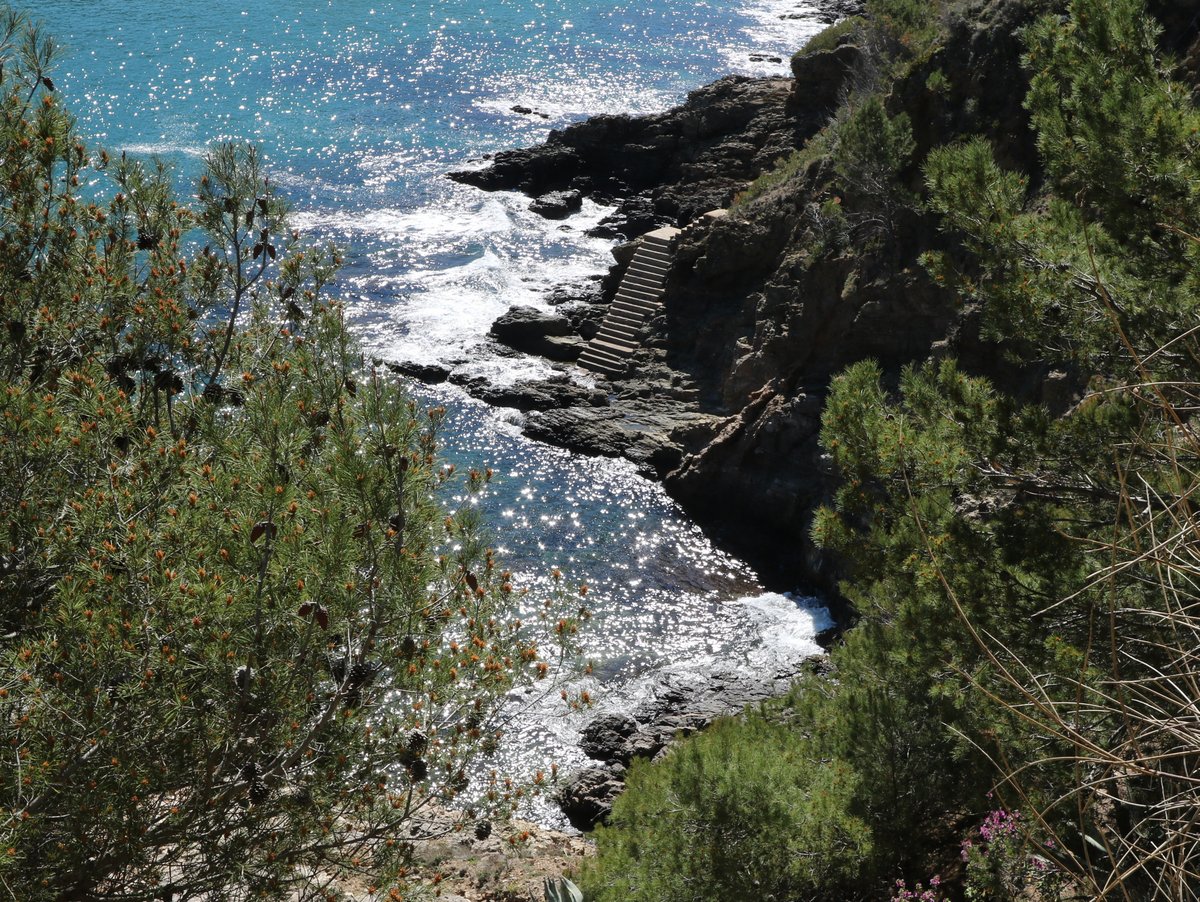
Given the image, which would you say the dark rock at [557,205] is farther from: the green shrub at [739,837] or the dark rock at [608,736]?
the green shrub at [739,837]

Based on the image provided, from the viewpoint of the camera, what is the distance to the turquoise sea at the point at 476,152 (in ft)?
69.7

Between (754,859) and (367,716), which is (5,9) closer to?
(367,716)

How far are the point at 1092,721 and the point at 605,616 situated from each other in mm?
14330

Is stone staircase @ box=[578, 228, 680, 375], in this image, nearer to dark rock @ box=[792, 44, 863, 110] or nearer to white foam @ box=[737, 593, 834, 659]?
dark rock @ box=[792, 44, 863, 110]

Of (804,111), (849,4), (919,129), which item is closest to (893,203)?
(919,129)

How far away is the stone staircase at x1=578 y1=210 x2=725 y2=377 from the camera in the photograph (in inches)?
1145

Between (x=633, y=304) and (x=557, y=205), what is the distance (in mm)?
10933

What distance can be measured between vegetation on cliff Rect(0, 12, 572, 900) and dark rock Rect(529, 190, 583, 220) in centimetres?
3178

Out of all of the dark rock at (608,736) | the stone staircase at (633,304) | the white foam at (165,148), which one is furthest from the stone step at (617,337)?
the white foam at (165,148)

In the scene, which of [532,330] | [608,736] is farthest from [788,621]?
[532,330]

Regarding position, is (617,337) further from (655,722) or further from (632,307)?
(655,722)

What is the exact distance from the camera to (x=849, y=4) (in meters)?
→ 72.1

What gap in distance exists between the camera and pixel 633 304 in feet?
99.3

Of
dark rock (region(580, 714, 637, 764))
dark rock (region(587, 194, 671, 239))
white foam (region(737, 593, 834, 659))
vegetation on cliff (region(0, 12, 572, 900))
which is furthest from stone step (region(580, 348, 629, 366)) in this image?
vegetation on cliff (region(0, 12, 572, 900))
